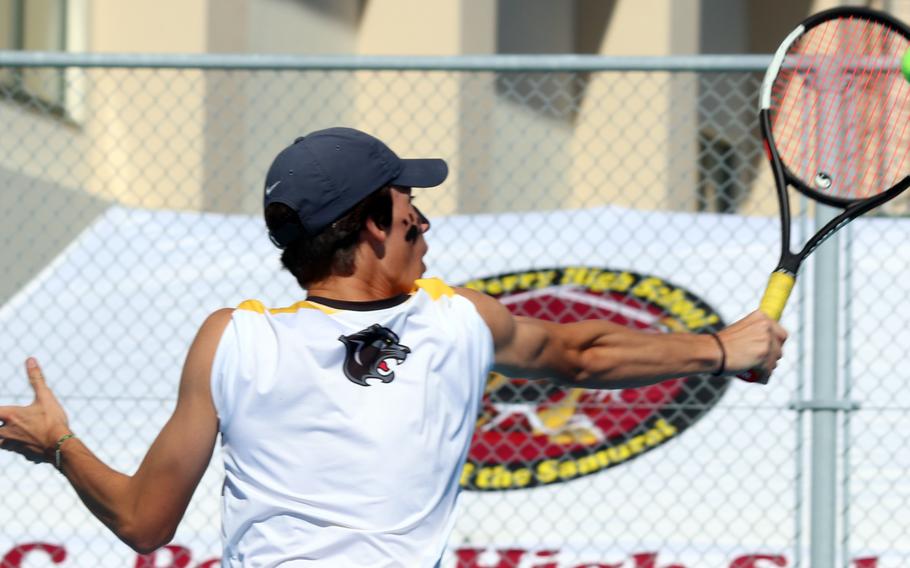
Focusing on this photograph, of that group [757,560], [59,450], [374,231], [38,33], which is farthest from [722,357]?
[38,33]

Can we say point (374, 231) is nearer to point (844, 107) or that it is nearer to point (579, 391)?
point (844, 107)

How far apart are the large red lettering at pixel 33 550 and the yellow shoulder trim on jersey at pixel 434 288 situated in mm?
2850

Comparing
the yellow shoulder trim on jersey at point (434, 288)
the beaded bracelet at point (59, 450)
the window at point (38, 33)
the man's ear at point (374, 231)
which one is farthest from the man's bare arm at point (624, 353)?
the window at point (38, 33)

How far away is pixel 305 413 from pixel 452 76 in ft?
26.7

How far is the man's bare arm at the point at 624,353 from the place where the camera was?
2.20 metres

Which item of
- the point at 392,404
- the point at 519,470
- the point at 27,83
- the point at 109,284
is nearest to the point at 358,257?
the point at 392,404

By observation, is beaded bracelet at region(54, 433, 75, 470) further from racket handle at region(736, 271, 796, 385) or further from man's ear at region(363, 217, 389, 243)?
racket handle at region(736, 271, 796, 385)

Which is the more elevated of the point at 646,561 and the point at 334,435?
the point at 646,561

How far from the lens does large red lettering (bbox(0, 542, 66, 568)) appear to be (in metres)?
4.50

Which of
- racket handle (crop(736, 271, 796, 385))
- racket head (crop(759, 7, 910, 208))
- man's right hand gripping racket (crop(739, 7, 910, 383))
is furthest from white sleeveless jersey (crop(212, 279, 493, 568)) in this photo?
racket head (crop(759, 7, 910, 208))

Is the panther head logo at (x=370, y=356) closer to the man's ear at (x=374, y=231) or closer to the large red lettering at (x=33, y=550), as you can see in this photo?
the man's ear at (x=374, y=231)

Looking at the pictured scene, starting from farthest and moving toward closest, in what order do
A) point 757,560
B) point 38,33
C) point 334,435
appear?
1. point 38,33
2. point 757,560
3. point 334,435

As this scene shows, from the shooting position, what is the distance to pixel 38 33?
885 cm

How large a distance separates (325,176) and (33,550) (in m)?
2.97
